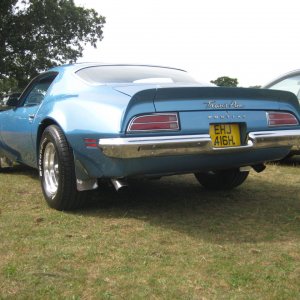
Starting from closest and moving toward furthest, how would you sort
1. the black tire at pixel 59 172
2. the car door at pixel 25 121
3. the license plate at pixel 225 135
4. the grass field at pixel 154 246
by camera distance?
the grass field at pixel 154 246 → the license plate at pixel 225 135 → the black tire at pixel 59 172 → the car door at pixel 25 121

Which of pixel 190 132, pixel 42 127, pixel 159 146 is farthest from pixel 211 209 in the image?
pixel 42 127

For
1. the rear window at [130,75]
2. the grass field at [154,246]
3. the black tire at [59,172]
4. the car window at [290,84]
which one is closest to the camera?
the grass field at [154,246]

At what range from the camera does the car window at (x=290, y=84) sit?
6.53m

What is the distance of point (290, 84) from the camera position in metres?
6.70

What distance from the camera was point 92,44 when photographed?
28422 mm

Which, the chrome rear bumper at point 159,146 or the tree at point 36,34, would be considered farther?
the tree at point 36,34

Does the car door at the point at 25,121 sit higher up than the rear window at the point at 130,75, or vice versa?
the rear window at the point at 130,75

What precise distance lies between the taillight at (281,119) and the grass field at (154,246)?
2.44 ft

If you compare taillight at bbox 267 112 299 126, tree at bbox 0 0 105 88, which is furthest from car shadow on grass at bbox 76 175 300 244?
tree at bbox 0 0 105 88

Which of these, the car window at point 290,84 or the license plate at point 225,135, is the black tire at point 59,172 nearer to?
the license plate at point 225,135

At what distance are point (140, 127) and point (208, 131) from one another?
534 mm

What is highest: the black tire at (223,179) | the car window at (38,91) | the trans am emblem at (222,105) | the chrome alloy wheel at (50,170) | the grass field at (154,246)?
the car window at (38,91)

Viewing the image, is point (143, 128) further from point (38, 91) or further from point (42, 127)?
point (38, 91)

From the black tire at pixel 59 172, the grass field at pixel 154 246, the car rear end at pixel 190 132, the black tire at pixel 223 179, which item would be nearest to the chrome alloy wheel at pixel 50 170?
the black tire at pixel 59 172
